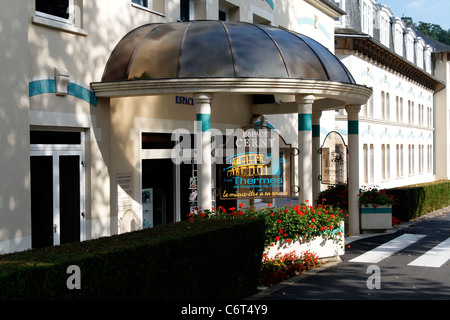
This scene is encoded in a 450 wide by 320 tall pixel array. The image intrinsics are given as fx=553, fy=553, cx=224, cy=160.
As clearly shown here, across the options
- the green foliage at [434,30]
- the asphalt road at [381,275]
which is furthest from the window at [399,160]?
the green foliage at [434,30]

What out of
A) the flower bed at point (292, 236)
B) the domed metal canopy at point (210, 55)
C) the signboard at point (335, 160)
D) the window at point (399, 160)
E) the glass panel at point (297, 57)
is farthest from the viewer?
the window at point (399, 160)

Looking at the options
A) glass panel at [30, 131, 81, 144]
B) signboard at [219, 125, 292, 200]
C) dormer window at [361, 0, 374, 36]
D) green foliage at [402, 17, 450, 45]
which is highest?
green foliage at [402, 17, 450, 45]

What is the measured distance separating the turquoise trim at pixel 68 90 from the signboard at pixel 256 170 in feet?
9.72

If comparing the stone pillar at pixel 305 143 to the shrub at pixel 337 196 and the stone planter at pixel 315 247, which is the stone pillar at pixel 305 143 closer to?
the stone planter at pixel 315 247

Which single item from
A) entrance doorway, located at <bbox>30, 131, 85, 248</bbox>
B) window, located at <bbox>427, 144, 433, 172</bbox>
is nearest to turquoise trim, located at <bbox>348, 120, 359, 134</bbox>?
entrance doorway, located at <bbox>30, 131, 85, 248</bbox>

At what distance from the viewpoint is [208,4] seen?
14148 mm

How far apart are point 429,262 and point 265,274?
3.90 m

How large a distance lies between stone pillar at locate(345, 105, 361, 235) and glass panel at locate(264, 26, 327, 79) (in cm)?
288

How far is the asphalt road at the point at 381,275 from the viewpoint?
28.1 ft

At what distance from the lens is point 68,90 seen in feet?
32.5

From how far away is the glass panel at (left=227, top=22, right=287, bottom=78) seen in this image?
10742mm

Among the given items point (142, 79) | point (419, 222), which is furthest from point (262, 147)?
point (419, 222)

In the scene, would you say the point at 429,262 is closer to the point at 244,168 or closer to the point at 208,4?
the point at 244,168

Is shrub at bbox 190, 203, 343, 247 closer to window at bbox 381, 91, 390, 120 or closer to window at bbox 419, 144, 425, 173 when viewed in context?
window at bbox 381, 91, 390, 120
